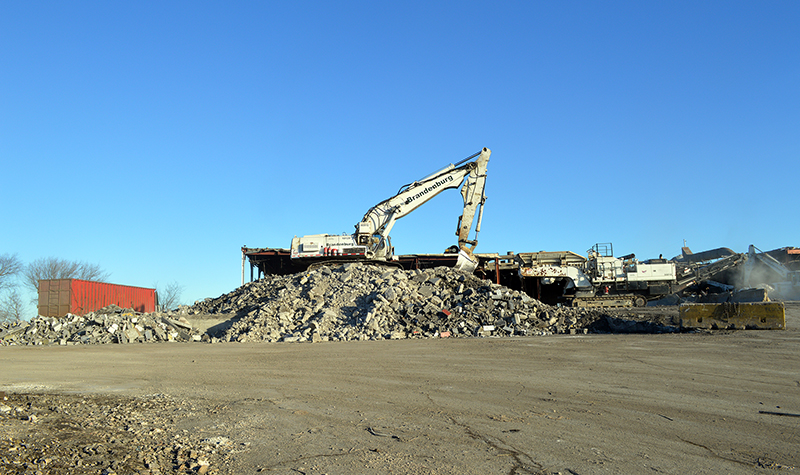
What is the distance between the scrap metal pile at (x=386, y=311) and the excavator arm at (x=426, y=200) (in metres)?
4.10

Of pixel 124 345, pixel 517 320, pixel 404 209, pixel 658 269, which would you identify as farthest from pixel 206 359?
pixel 658 269

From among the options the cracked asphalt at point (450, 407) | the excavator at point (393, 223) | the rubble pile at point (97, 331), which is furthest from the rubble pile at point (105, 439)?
the excavator at point (393, 223)

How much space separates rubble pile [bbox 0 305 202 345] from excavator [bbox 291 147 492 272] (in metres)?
8.48

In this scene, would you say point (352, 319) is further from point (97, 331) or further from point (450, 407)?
point (450, 407)

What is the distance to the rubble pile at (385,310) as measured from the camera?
→ 59.4ft

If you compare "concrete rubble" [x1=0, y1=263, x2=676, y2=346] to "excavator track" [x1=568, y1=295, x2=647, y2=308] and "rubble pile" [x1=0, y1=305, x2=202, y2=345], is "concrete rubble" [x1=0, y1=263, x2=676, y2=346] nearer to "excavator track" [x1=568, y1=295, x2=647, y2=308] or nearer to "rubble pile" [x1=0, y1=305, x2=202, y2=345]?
"rubble pile" [x1=0, y1=305, x2=202, y2=345]

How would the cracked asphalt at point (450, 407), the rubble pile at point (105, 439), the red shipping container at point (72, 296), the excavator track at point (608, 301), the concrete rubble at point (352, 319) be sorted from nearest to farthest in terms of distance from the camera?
the rubble pile at point (105, 439) < the cracked asphalt at point (450, 407) < the concrete rubble at point (352, 319) < the red shipping container at point (72, 296) < the excavator track at point (608, 301)

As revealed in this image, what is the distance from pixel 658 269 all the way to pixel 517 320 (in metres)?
12.7

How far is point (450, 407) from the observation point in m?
6.84

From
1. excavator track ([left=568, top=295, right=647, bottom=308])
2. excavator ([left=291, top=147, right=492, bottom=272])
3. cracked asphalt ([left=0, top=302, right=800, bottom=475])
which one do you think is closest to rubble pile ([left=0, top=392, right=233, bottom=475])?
cracked asphalt ([left=0, top=302, right=800, bottom=475])

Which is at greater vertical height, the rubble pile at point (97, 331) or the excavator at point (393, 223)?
the excavator at point (393, 223)

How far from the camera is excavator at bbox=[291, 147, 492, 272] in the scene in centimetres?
2659

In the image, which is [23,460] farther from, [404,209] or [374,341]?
[404,209]

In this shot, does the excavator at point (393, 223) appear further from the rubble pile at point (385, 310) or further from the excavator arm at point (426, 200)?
the rubble pile at point (385, 310)
